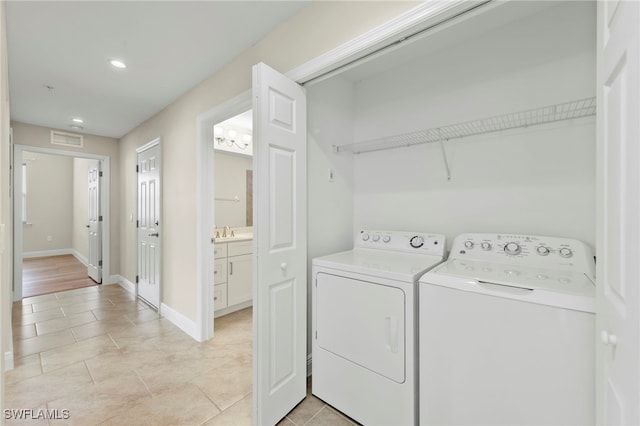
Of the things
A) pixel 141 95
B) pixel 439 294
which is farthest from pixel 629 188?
pixel 141 95

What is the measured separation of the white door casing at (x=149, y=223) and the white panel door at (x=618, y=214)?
12.0 feet

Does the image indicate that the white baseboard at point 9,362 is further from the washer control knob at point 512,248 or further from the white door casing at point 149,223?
the washer control knob at point 512,248

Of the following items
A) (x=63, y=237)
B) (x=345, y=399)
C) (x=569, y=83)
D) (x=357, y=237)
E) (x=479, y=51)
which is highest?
(x=479, y=51)

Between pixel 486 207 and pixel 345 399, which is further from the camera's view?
pixel 486 207

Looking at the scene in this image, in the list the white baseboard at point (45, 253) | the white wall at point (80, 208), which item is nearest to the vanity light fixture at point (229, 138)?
the white wall at point (80, 208)

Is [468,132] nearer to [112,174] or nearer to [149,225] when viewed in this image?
[149,225]

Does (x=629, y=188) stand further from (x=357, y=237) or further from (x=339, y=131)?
(x=339, y=131)

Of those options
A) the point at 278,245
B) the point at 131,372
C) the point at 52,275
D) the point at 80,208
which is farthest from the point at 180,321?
the point at 80,208

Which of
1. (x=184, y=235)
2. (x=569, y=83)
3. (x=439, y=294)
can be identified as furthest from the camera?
(x=184, y=235)

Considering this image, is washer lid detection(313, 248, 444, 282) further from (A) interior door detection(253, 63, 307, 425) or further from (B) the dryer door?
(A) interior door detection(253, 63, 307, 425)

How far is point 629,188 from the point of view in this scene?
625mm

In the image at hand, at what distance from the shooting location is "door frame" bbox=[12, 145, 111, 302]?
11.9 feet

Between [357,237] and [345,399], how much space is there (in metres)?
1.10

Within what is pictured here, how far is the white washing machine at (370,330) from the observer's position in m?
1.42
